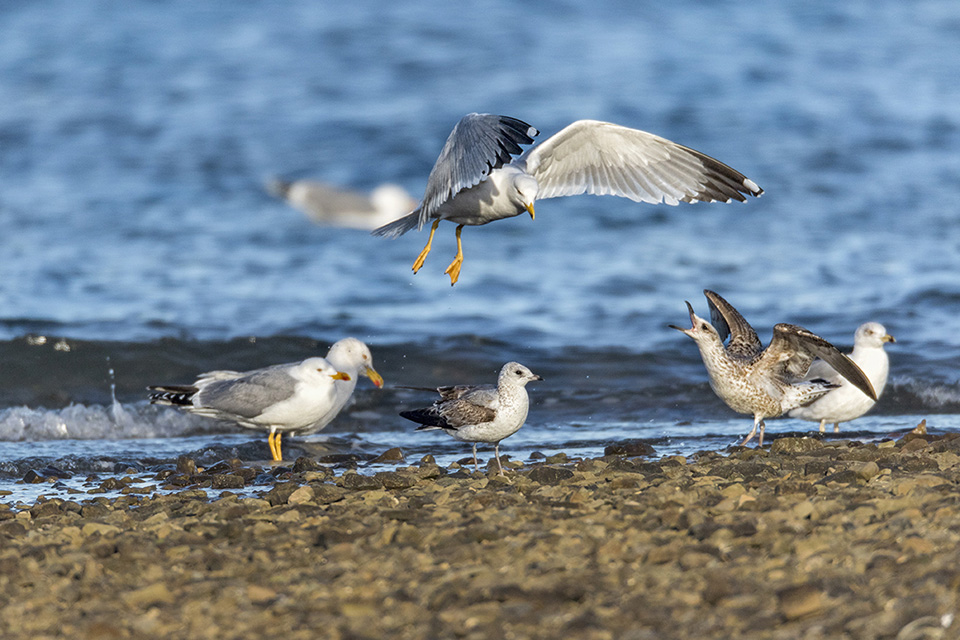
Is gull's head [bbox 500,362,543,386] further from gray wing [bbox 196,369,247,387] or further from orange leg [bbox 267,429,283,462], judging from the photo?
gray wing [bbox 196,369,247,387]

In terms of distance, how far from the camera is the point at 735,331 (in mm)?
7586

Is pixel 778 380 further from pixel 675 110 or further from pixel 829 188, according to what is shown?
pixel 675 110

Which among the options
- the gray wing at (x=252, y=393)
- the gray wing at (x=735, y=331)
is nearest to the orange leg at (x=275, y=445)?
the gray wing at (x=252, y=393)

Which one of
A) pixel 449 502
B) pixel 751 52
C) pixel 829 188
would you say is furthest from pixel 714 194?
pixel 751 52

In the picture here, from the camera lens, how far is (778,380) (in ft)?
23.3

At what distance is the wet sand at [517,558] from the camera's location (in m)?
3.40

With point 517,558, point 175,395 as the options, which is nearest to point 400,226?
point 175,395

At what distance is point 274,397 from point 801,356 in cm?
357

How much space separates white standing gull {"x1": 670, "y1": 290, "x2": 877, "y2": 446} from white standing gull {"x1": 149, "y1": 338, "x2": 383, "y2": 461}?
2488mm

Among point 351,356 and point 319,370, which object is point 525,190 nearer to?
point 319,370

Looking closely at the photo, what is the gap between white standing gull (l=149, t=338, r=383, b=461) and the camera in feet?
25.1

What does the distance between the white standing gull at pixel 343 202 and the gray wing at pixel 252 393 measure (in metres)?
2.15

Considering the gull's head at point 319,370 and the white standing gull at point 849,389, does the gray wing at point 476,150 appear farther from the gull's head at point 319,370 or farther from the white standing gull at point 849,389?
the white standing gull at point 849,389

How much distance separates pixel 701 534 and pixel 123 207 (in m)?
15.5
